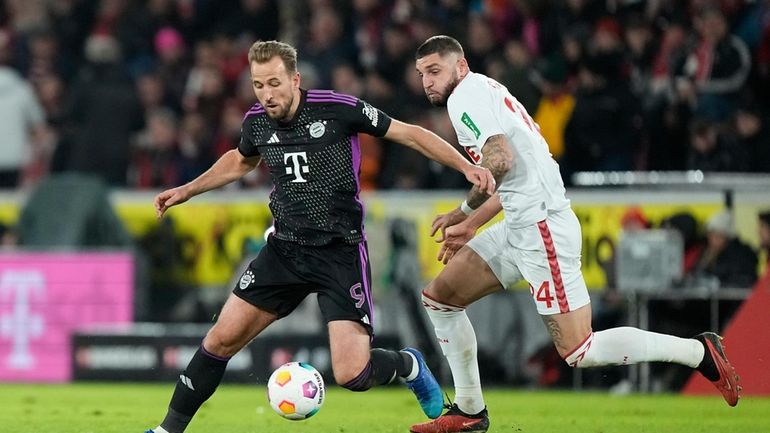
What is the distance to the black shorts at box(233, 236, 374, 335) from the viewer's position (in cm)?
793

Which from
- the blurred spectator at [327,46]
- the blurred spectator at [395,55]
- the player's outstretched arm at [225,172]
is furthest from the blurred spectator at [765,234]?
the player's outstretched arm at [225,172]

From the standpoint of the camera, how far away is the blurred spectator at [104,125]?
1659 centimetres

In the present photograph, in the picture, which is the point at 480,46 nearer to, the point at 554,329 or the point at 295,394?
the point at 554,329

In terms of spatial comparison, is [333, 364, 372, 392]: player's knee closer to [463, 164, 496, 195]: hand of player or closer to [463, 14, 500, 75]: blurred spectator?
[463, 164, 496, 195]: hand of player

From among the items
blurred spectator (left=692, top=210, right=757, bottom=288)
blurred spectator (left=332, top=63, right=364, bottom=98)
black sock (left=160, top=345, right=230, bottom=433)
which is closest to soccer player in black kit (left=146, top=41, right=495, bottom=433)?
black sock (left=160, top=345, right=230, bottom=433)

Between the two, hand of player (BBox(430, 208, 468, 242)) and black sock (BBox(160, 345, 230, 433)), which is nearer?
black sock (BBox(160, 345, 230, 433))

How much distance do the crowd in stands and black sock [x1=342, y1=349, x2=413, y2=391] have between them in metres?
6.65

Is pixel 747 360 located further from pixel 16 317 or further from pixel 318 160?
pixel 16 317

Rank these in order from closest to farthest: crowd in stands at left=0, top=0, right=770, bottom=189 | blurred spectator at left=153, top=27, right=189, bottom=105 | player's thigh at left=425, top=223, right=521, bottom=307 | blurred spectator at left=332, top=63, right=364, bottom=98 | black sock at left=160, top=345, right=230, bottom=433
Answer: black sock at left=160, top=345, right=230, bottom=433 < player's thigh at left=425, top=223, right=521, bottom=307 < crowd in stands at left=0, top=0, right=770, bottom=189 < blurred spectator at left=332, top=63, right=364, bottom=98 < blurred spectator at left=153, top=27, right=189, bottom=105

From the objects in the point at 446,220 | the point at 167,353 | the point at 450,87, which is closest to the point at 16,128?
the point at 167,353

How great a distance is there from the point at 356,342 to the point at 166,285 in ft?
26.6

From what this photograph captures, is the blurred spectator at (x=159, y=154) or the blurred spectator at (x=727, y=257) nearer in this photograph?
the blurred spectator at (x=727, y=257)

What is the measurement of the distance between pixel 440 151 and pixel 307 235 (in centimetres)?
87

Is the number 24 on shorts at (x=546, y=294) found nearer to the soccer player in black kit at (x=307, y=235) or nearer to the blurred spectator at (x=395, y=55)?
the soccer player in black kit at (x=307, y=235)
